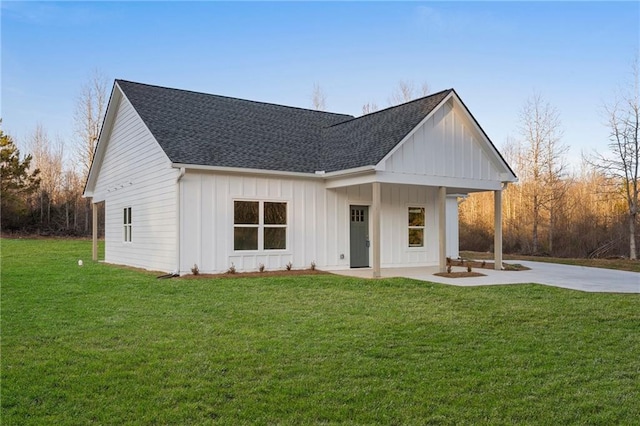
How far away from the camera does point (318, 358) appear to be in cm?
533

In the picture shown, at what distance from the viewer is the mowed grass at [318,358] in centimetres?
391

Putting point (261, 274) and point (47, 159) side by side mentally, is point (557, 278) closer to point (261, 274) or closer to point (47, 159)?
point (261, 274)

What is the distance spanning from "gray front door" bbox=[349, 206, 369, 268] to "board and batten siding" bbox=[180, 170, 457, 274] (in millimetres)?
227

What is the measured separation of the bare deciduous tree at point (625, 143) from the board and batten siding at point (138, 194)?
1839cm

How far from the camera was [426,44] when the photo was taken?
18.5 metres

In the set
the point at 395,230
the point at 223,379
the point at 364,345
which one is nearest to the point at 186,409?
the point at 223,379

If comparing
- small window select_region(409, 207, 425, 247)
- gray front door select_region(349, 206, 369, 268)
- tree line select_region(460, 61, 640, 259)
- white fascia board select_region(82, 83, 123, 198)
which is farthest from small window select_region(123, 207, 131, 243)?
tree line select_region(460, 61, 640, 259)

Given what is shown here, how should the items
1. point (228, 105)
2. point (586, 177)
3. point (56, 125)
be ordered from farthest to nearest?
point (56, 125), point (586, 177), point (228, 105)

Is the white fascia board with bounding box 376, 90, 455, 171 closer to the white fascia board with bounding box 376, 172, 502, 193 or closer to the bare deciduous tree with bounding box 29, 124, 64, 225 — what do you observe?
the white fascia board with bounding box 376, 172, 502, 193

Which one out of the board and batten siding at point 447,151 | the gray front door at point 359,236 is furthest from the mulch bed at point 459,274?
the gray front door at point 359,236

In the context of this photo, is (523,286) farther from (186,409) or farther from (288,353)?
(186,409)

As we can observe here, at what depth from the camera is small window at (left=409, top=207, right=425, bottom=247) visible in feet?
55.1

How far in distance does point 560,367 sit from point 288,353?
2.90 m

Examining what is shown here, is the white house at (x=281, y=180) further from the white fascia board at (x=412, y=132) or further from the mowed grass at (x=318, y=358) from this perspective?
the mowed grass at (x=318, y=358)
